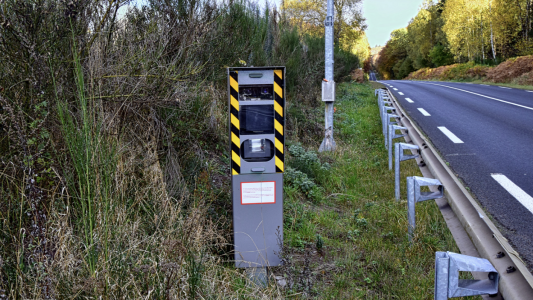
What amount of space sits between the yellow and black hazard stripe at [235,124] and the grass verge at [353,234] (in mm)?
930

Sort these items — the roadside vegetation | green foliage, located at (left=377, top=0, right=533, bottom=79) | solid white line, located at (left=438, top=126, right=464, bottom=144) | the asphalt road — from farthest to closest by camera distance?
green foliage, located at (left=377, top=0, right=533, bottom=79) → solid white line, located at (left=438, top=126, right=464, bottom=144) → the asphalt road → the roadside vegetation

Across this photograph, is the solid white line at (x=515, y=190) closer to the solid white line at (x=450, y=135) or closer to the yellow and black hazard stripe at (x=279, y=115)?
the solid white line at (x=450, y=135)

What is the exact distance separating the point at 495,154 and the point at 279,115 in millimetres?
5361

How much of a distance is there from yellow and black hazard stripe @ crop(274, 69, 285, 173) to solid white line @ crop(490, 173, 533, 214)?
9.51 feet

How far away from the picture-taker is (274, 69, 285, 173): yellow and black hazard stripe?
3.59 metres

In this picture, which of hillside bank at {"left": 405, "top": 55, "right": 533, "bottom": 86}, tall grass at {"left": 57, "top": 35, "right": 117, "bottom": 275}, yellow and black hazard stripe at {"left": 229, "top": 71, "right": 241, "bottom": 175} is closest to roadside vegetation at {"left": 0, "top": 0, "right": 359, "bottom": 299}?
tall grass at {"left": 57, "top": 35, "right": 117, "bottom": 275}

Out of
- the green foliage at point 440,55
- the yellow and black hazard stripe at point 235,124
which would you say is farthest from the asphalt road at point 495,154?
the green foliage at point 440,55

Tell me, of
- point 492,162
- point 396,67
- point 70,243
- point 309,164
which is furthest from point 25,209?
point 396,67

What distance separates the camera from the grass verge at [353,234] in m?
3.34

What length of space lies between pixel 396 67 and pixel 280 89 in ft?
334

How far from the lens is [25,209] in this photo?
2752mm

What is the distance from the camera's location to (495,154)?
23.8 feet

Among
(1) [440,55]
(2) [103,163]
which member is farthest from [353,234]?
(1) [440,55]

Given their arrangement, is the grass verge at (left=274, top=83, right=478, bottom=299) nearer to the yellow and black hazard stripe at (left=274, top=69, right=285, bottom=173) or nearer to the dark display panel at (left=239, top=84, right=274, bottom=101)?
the yellow and black hazard stripe at (left=274, top=69, right=285, bottom=173)
